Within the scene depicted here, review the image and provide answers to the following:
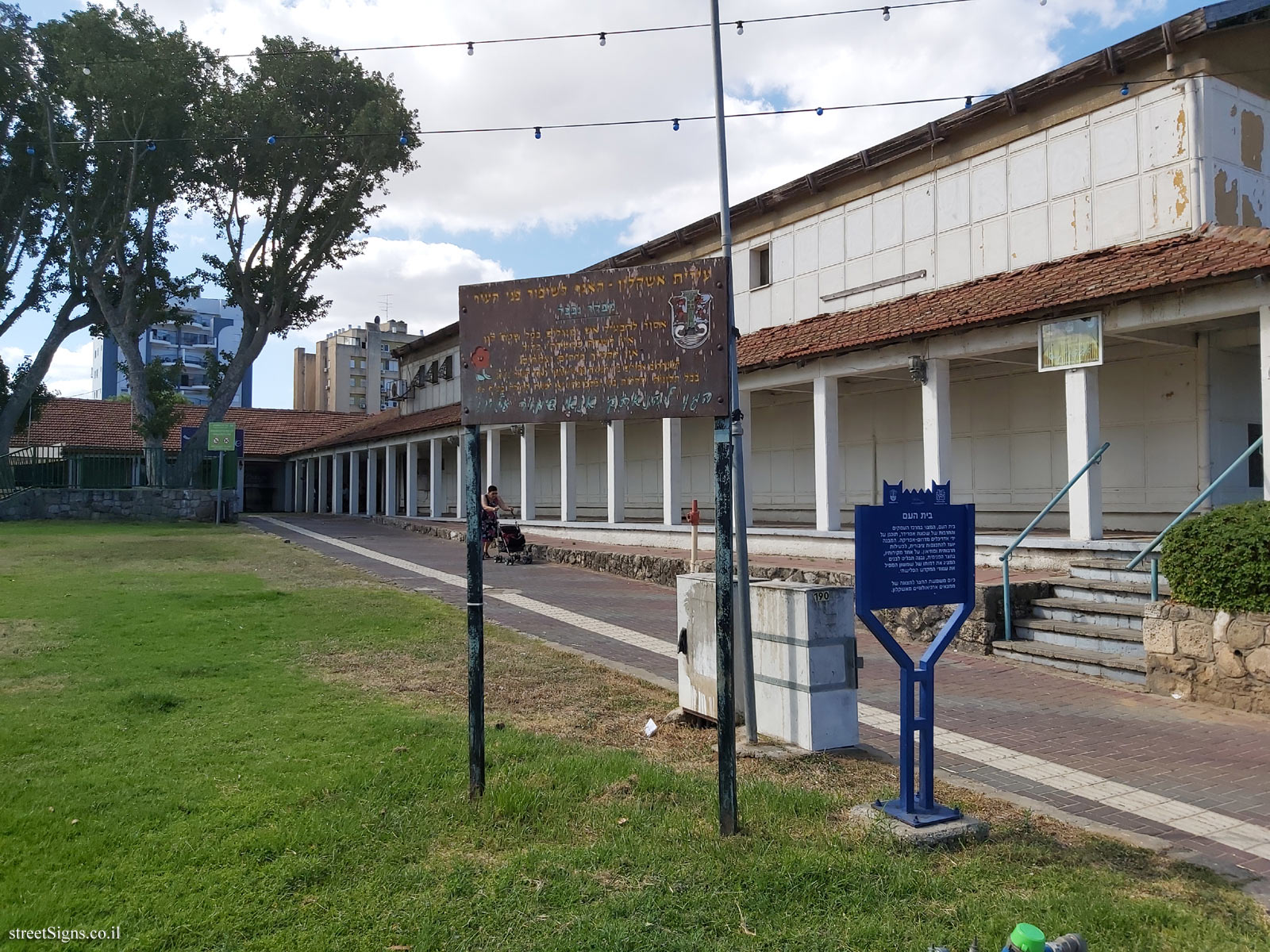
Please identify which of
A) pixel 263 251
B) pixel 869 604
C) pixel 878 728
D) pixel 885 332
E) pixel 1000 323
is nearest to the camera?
pixel 869 604

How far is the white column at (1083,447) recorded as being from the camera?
Result: 1087 centimetres

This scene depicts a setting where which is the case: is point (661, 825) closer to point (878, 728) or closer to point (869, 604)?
point (869, 604)

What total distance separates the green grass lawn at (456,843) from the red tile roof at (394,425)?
2102cm

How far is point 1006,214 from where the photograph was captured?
14055 millimetres

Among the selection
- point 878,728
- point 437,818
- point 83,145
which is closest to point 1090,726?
point 878,728

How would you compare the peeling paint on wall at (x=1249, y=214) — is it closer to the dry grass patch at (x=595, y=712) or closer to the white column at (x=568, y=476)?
the dry grass patch at (x=595, y=712)

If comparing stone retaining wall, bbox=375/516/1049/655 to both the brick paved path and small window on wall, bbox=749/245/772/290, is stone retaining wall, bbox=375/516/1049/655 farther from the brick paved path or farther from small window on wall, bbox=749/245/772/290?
small window on wall, bbox=749/245/772/290

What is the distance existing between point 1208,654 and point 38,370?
3677cm

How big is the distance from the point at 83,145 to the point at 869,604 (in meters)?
32.5

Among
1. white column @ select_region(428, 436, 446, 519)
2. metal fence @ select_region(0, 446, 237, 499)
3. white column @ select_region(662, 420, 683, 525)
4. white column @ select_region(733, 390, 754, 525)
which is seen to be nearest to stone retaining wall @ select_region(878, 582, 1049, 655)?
white column @ select_region(733, 390, 754, 525)

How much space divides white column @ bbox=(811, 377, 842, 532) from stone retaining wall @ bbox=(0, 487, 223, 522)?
22446 mm

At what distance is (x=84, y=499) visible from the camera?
29.1 m

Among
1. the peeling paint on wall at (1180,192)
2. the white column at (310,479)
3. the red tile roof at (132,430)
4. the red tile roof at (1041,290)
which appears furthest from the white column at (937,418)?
the white column at (310,479)

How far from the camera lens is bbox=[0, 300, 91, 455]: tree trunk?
107ft
